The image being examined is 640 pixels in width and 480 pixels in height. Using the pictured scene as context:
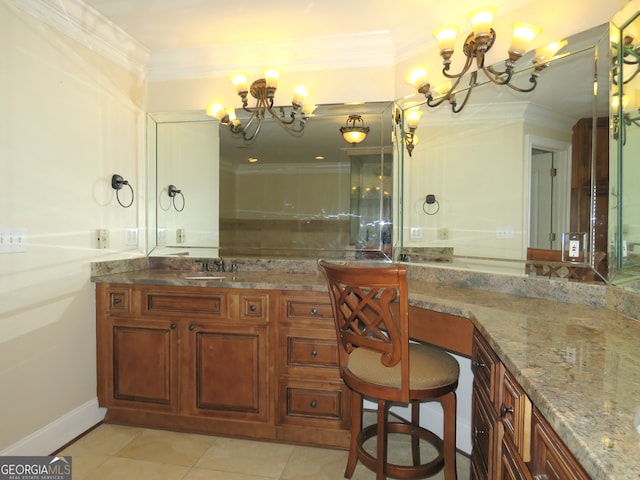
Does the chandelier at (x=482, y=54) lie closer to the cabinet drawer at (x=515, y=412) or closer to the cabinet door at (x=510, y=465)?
the cabinet drawer at (x=515, y=412)

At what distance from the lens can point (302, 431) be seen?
2121mm

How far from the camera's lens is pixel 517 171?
2.01m

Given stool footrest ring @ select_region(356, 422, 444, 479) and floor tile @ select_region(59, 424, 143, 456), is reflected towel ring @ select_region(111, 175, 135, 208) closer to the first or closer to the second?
floor tile @ select_region(59, 424, 143, 456)

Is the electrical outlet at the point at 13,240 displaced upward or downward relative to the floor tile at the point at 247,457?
upward

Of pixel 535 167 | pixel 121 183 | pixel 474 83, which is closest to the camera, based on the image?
pixel 535 167

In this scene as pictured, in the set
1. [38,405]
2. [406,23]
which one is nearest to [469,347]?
[406,23]

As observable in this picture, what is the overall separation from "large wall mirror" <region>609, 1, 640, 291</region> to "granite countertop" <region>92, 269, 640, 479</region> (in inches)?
8.9

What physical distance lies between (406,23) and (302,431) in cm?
232

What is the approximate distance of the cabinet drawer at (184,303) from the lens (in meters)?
2.18

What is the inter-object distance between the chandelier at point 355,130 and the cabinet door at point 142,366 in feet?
5.19

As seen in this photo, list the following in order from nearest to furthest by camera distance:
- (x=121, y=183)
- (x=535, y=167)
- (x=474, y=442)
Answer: (x=474, y=442) < (x=535, y=167) < (x=121, y=183)

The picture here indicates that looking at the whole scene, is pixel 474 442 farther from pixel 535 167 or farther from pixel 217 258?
pixel 217 258

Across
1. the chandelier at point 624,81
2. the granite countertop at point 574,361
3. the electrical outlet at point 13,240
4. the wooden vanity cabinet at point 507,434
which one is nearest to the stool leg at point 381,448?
the wooden vanity cabinet at point 507,434

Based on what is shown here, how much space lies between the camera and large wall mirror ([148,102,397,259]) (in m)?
2.59
